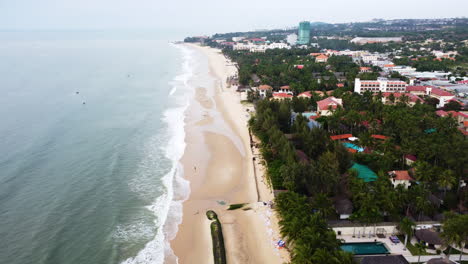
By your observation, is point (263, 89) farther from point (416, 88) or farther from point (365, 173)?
point (365, 173)

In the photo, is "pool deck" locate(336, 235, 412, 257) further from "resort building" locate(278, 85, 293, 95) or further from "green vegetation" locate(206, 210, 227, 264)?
"resort building" locate(278, 85, 293, 95)

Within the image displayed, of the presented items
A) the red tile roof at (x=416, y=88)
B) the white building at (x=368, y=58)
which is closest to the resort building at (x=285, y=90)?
the red tile roof at (x=416, y=88)

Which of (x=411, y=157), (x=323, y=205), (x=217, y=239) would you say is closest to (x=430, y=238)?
(x=323, y=205)

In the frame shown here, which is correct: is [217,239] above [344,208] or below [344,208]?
below

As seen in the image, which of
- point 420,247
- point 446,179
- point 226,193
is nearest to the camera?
point 420,247

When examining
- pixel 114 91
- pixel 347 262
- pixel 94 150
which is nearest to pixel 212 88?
pixel 114 91

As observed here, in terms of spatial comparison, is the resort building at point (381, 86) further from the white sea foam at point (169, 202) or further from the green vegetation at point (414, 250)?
the green vegetation at point (414, 250)

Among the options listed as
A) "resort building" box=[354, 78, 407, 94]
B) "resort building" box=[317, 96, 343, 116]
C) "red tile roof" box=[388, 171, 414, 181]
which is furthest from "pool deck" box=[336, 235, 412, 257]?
"resort building" box=[354, 78, 407, 94]
